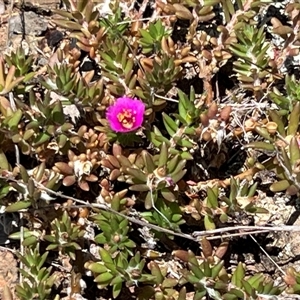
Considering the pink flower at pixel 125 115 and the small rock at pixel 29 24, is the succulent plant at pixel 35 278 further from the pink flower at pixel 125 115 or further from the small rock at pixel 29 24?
the small rock at pixel 29 24

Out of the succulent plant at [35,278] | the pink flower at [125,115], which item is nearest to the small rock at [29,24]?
the pink flower at [125,115]

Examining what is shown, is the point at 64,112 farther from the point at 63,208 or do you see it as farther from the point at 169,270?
the point at 169,270

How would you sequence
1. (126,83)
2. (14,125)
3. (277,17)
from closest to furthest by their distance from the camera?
(14,125) < (126,83) < (277,17)

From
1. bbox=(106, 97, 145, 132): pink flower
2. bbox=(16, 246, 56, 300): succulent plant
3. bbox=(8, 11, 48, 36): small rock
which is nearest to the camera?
bbox=(16, 246, 56, 300): succulent plant

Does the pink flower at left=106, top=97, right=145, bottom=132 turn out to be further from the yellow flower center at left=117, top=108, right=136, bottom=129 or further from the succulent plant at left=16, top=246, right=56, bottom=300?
the succulent plant at left=16, top=246, right=56, bottom=300

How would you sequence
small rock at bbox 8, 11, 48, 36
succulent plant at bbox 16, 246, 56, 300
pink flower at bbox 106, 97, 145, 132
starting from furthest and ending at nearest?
small rock at bbox 8, 11, 48, 36, pink flower at bbox 106, 97, 145, 132, succulent plant at bbox 16, 246, 56, 300

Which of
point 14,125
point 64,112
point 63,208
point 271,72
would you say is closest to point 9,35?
point 64,112

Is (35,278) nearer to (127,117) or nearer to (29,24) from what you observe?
(127,117)

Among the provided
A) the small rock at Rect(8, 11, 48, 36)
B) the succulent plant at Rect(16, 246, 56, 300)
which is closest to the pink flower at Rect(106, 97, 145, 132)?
the succulent plant at Rect(16, 246, 56, 300)
